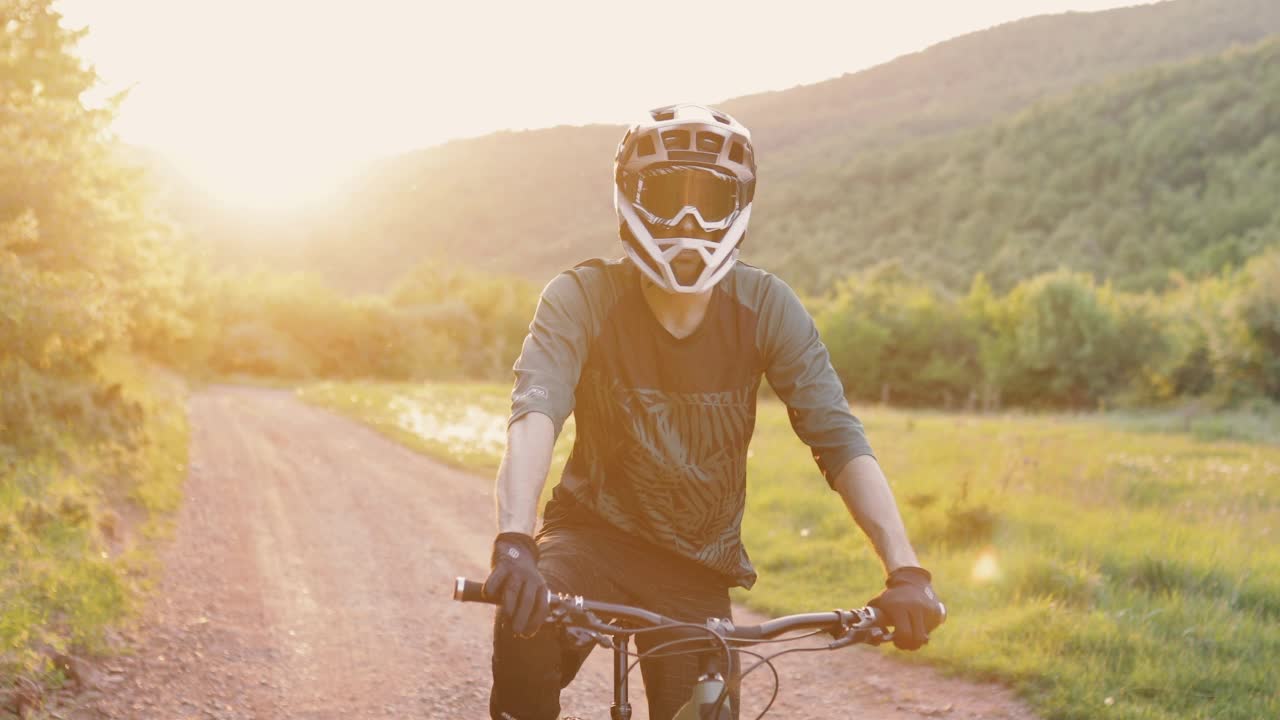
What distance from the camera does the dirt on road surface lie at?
5754 mm

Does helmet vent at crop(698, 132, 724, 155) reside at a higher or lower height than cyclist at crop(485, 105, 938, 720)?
higher

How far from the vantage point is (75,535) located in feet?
26.3

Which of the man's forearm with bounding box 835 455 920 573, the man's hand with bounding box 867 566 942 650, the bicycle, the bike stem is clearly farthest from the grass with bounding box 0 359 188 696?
the man's hand with bounding box 867 566 942 650

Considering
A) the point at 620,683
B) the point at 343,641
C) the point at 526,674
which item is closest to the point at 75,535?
the point at 343,641

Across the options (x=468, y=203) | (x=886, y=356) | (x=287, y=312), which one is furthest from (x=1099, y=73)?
(x=287, y=312)

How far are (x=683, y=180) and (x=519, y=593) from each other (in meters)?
1.44

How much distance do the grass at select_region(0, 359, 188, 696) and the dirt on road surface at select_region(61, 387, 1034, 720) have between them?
0.91 ft

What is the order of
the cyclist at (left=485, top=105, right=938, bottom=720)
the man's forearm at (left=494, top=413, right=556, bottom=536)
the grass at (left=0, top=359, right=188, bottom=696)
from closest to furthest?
the man's forearm at (left=494, top=413, right=556, bottom=536) → the cyclist at (left=485, top=105, right=938, bottom=720) → the grass at (left=0, top=359, right=188, bottom=696)

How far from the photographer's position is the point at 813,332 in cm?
336

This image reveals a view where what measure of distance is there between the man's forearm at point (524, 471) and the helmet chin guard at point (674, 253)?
0.56 m

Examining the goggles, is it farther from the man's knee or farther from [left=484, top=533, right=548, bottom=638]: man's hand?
the man's knee

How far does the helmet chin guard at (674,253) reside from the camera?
3.06m

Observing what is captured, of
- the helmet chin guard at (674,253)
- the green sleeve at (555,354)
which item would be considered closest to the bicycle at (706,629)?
the green sleeve at (555,354)

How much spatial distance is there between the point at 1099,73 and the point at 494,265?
134637mm
